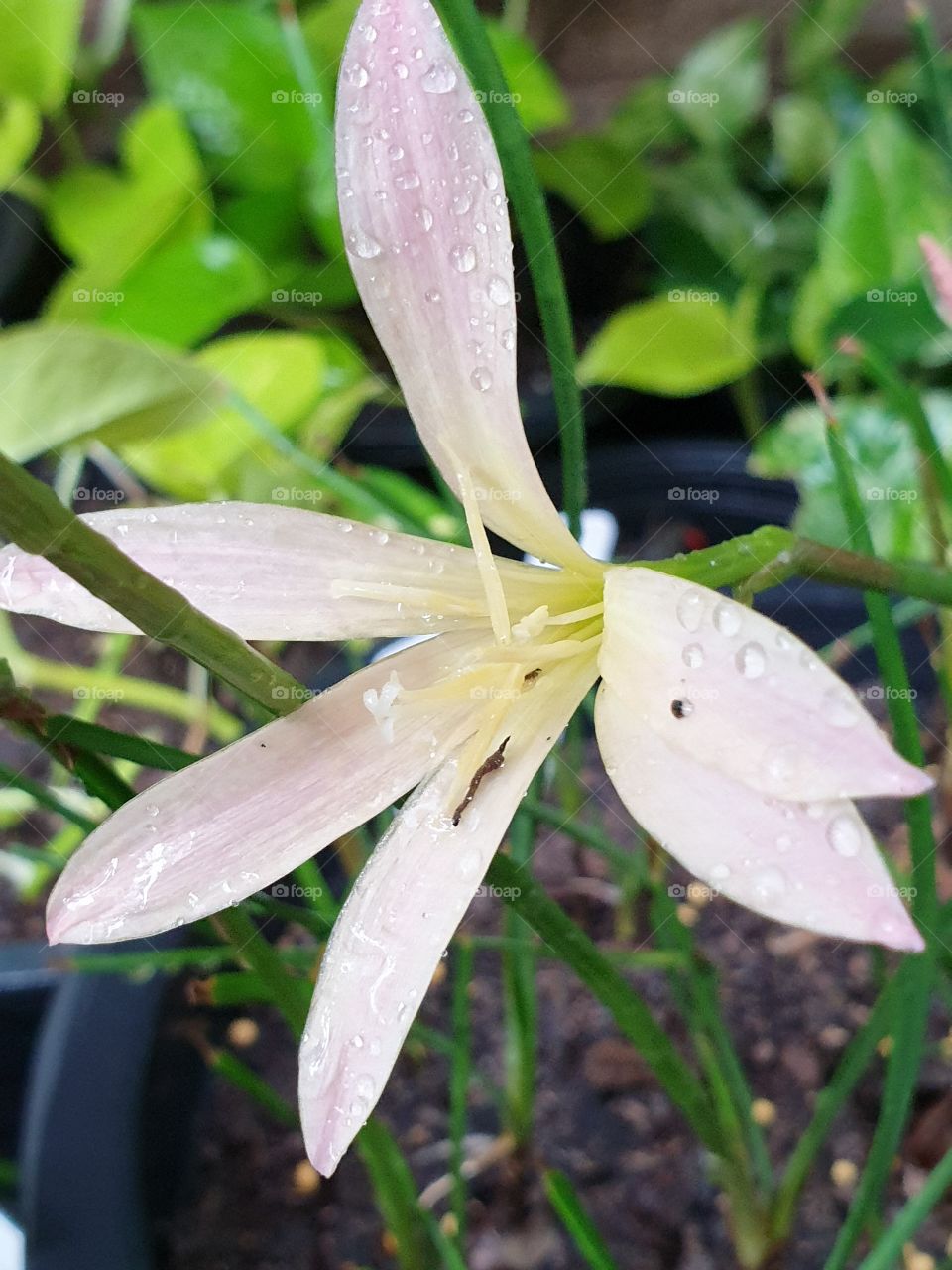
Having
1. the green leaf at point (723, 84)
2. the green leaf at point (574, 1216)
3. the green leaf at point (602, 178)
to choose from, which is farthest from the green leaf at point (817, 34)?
the green leaf at point (574, 1216)

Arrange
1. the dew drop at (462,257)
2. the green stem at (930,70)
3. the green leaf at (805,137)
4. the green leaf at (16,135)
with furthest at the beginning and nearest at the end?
1. the green leaf at (805,137)
2. the green leaf at (16,135)
3. the green stem at (930,70)
4. the dew drop at (462,257)

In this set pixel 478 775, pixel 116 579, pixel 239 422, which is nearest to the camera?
pixel 116 579

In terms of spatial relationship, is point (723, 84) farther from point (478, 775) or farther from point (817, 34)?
point (478, 775)

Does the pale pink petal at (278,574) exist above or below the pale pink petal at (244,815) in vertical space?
above

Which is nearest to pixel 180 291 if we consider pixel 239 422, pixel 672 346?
pixel 239 422

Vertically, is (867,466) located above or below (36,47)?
below

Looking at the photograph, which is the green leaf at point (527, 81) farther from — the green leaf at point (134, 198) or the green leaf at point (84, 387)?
the green leaf at point (84, 387)

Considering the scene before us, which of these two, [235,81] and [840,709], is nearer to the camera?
[840,709]

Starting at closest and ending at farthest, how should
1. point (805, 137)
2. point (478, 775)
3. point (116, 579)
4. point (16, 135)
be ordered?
point (116, 579) < point (478, 775) < point (16, 135) < point (805, 137)
